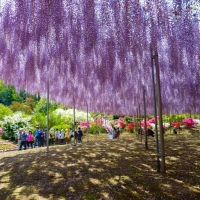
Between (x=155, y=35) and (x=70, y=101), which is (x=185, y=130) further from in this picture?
(x=155, y=35)

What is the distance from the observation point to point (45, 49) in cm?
847

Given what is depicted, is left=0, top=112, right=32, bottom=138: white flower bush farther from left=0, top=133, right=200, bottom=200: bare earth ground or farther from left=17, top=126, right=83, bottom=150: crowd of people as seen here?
left=0, top=133, right=200, bottom=200: bare earth ground

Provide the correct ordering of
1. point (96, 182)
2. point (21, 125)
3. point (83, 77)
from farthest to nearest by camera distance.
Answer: point (21, 125)
point (83, 77)
point (96, 182)

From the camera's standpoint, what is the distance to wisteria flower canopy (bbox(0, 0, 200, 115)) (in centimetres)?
624

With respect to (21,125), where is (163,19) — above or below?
above

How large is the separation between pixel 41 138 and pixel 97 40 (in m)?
10.9

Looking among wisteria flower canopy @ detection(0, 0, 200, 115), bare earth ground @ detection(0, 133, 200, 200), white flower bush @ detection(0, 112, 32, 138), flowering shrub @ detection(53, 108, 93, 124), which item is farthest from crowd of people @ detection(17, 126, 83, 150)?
bare earth ground @ detection(0, 133, 200, 200)

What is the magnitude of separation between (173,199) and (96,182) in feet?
6.06

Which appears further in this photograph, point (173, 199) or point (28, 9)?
point (28, 9)

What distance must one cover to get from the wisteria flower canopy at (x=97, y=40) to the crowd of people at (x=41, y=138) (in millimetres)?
3921

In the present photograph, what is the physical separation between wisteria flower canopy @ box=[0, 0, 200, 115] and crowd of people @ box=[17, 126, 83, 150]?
392 cm

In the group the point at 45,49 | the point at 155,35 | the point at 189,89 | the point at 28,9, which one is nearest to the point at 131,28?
the point at 155,35

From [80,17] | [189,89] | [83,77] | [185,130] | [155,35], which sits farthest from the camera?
[185,130]

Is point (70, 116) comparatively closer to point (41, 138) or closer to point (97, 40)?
point (41, 138)
